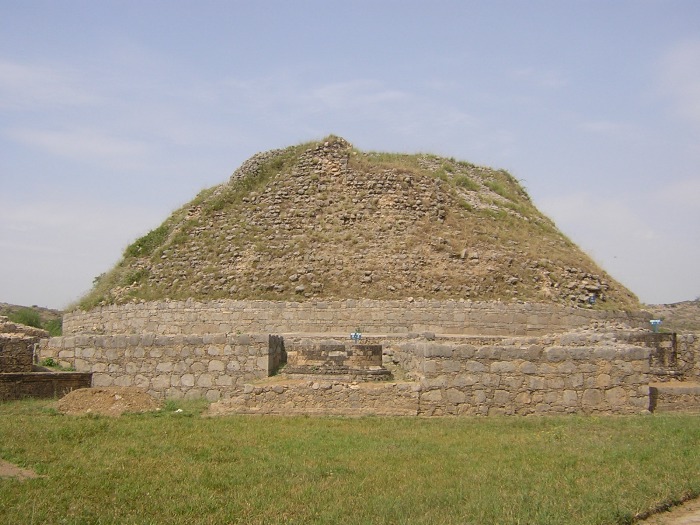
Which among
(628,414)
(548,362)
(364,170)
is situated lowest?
(628,414)

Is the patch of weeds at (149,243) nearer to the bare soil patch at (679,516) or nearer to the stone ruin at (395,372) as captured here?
the stone ruin at (395,372)

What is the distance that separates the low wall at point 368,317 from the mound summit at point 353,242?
26.2 inches

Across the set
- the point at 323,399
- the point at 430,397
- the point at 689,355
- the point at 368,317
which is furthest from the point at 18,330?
the point at 689,355

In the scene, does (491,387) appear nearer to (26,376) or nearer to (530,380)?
(530,380)

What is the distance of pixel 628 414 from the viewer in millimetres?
13156

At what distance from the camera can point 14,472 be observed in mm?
8133

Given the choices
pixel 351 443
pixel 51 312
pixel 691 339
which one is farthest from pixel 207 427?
pixel 51 312

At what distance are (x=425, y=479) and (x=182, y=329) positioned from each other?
21.4 metres

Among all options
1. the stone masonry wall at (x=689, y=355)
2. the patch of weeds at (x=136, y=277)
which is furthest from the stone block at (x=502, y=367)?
the patch of weeds at (x=136, y=277)

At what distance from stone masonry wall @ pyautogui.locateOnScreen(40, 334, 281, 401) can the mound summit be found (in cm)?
1338

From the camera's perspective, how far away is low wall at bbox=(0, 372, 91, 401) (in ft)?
45.6

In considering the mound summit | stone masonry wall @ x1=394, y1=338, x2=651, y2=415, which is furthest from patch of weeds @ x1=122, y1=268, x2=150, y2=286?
stone masonry wall @ x1=394, y1=338, x2=651, y2=415

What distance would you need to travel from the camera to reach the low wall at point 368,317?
1041 inches

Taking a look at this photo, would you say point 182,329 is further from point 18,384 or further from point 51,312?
point 51,312
